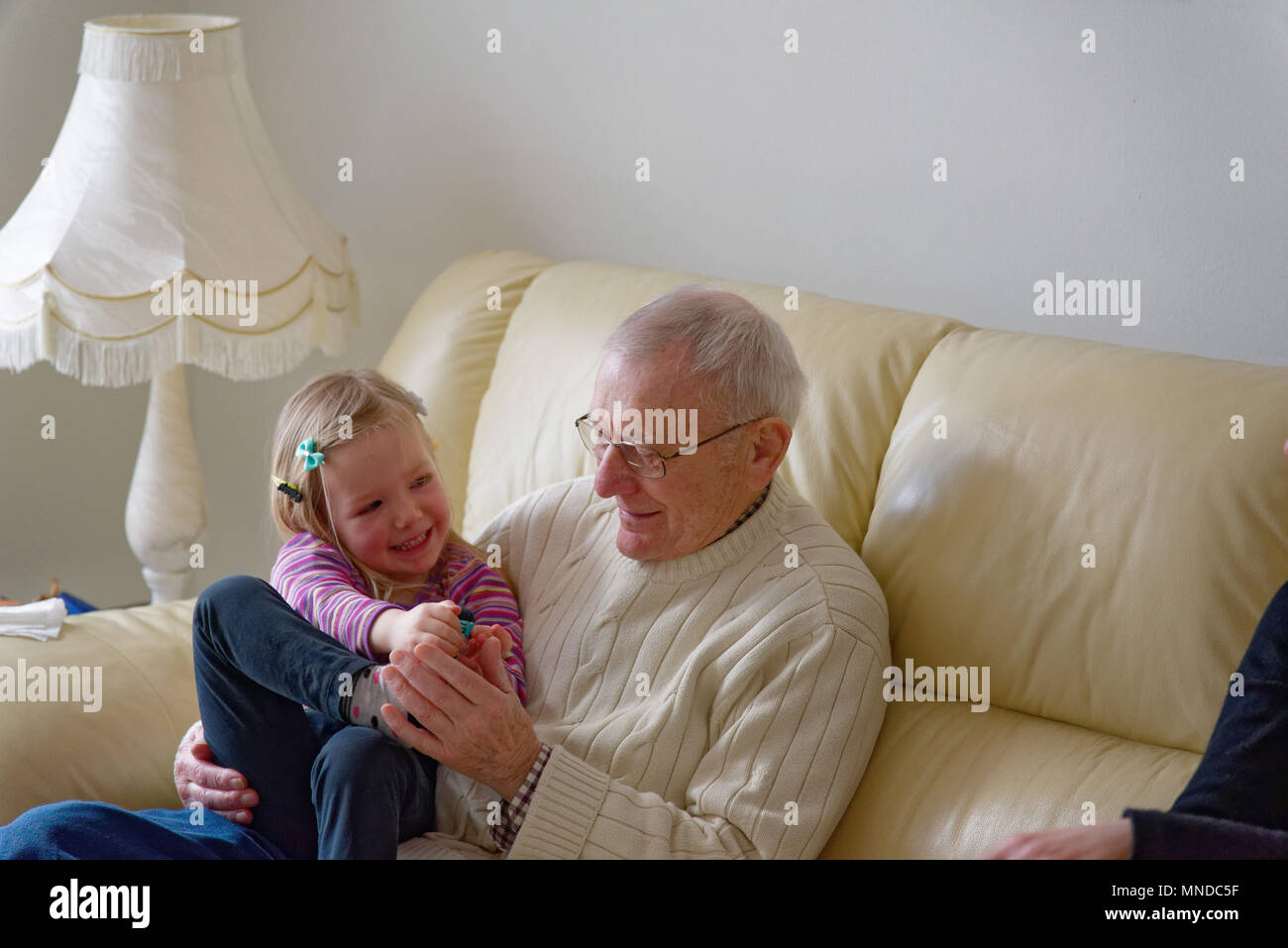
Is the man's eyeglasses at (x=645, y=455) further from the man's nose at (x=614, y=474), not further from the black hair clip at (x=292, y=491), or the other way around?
the black hair clip at (x=292, y=491)

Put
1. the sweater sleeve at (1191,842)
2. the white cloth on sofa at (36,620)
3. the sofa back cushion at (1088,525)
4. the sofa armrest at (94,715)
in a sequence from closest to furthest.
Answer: the sweater sleeve at (1191,842), the sofa back cushion at (1088,525), the sofa armrest at (94,715), the white cloth on sofa at (36,620)

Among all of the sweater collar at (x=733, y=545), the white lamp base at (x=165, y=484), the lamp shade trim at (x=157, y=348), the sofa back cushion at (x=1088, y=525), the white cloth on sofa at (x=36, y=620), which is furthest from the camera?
the white lamp base at (x=165, y=484)

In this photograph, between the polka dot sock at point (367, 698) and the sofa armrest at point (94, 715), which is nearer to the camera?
the polka dot sock at point (367, 698)

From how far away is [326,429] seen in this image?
169cm

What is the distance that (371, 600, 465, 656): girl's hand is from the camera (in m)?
1.48

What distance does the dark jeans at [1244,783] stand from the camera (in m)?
1.20

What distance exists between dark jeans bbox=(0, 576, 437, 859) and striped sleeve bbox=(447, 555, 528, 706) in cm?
16

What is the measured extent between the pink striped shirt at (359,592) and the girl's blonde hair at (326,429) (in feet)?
0.07

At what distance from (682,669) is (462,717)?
0.89ft
